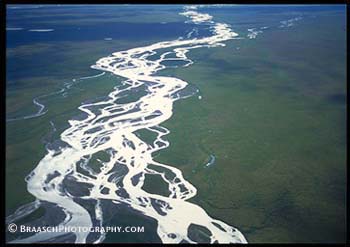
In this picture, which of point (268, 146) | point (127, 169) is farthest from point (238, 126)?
point (127, 169)

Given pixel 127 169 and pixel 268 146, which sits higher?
pixel 268 146

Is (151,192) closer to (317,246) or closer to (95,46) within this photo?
(317,246)

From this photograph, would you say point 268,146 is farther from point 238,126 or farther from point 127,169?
point 127,169

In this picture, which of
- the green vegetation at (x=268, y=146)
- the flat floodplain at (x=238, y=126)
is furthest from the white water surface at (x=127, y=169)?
the green vegetation at (x=268, y=146)

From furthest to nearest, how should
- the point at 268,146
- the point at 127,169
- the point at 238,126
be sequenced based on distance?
the point at 238,126
the point at 268,146
the point at 127,169

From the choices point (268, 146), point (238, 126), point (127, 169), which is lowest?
point (127, 169)

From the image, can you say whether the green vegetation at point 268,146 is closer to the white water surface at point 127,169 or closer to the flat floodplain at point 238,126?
the flat floodplain at point 238,126

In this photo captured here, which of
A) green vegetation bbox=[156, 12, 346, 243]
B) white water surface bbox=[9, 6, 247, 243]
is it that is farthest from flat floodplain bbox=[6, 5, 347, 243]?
white water surface bbox=[9, 6, 247, 243]

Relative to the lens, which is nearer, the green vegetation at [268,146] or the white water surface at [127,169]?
the white water surface at [127,169]

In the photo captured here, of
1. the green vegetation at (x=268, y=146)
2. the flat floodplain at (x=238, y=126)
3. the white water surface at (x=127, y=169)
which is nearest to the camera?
the white water surface at (x=127, y=169)
